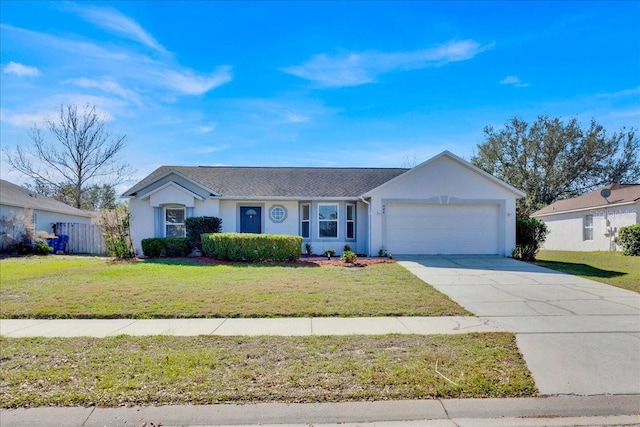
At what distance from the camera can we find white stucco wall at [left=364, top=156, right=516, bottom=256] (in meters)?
15.7

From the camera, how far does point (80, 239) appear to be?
21.0 meters

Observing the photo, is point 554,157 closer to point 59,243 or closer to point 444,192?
point 444,192

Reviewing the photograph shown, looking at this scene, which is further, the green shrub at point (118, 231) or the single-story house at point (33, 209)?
the single-story house at point (33, 209)

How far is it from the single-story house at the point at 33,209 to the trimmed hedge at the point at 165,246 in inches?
339

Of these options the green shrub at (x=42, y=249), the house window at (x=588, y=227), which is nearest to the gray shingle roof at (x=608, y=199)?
the house window at (x=588, y=227)

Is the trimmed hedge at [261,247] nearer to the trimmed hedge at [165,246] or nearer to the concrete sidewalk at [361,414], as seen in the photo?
the trimmed hedge at [165,246]

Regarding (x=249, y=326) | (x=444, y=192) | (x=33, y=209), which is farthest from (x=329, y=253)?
(x=33, y=209)

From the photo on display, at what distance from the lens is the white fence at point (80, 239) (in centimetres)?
2062

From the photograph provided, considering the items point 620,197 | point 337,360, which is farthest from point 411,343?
point 620,197

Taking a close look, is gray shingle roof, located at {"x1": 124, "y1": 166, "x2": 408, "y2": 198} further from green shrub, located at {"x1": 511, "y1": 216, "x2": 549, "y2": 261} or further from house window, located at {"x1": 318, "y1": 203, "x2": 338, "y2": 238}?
green shrub, located at {"x1": 511, "y1": 216, "x2": 549, "y2": 261}

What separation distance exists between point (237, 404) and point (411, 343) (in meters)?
2.55

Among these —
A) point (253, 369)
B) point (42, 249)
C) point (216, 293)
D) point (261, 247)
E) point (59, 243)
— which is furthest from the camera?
point (59, 243)

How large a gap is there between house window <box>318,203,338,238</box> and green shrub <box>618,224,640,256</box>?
14.1 meters

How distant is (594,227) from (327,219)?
1655 cm
